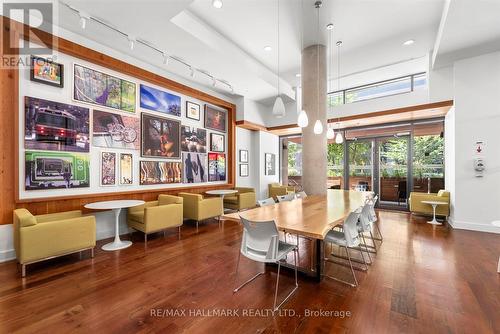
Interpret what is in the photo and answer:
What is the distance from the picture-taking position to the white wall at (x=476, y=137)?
14.5 feet

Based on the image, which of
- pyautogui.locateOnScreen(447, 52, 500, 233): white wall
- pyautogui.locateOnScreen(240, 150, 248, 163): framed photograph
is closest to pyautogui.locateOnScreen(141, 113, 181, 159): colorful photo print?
pyautogui.locateOnScreen(240, 150, 248, 163): framed photograph

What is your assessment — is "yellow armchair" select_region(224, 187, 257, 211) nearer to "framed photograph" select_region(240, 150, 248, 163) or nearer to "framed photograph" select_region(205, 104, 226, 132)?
"framed photograph" select_region(240, 150, 248, 163)

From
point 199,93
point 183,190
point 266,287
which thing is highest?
point 199,93

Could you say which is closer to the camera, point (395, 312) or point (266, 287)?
point (395, 312)

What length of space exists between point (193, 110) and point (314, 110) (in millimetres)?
3252

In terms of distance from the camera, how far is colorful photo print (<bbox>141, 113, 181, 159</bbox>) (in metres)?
4.75

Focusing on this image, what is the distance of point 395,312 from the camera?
6.48 ft

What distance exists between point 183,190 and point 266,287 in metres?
3.75

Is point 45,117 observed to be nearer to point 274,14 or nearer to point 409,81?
point 274,14

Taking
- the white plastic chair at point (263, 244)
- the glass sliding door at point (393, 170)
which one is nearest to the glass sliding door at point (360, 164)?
the glass sliding door at point (393, 170)

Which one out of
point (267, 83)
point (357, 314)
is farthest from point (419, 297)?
point (267, 83)

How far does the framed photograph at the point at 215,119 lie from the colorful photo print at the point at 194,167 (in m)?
0.96

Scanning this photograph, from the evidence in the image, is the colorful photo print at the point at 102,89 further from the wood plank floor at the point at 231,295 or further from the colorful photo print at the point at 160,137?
the wood plank floor at the point at 231,295

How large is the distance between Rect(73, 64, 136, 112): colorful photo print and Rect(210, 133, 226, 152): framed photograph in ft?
7.84
